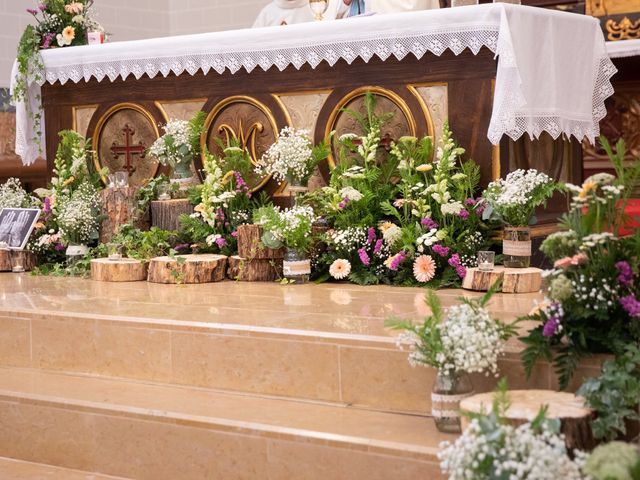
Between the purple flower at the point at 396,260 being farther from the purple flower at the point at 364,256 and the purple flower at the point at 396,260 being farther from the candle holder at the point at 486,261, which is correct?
the candle holder at the point at 486,261

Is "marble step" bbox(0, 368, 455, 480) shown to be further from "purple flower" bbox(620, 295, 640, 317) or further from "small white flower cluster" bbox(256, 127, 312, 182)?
"small white flower cluster" bbox(256, 127, 312, 182)

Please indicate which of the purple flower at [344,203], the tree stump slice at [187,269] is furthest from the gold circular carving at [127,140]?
the purple flower at [344,203]

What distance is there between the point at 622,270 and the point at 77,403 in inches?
91.7

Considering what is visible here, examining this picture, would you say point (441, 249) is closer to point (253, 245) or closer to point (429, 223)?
point (429, 223)

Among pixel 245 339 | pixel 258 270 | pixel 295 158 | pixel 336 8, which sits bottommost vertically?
pixel 245 339

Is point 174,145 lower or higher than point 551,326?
higher

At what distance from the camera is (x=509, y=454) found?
10.2 feet

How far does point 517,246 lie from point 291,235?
1.20 meters

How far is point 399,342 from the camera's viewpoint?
13.4 feet

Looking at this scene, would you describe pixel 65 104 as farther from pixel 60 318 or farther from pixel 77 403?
pixel 77 403

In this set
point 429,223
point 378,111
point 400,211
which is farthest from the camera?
point 378,111

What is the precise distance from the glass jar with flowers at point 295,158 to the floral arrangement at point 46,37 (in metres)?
2.04

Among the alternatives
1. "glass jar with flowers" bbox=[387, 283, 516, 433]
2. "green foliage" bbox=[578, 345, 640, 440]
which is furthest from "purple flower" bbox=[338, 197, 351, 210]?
"green foliage" bbox=[578, 345, 640, 440]

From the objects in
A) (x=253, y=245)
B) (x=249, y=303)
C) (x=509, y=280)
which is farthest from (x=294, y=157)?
(x=509, y=280)
